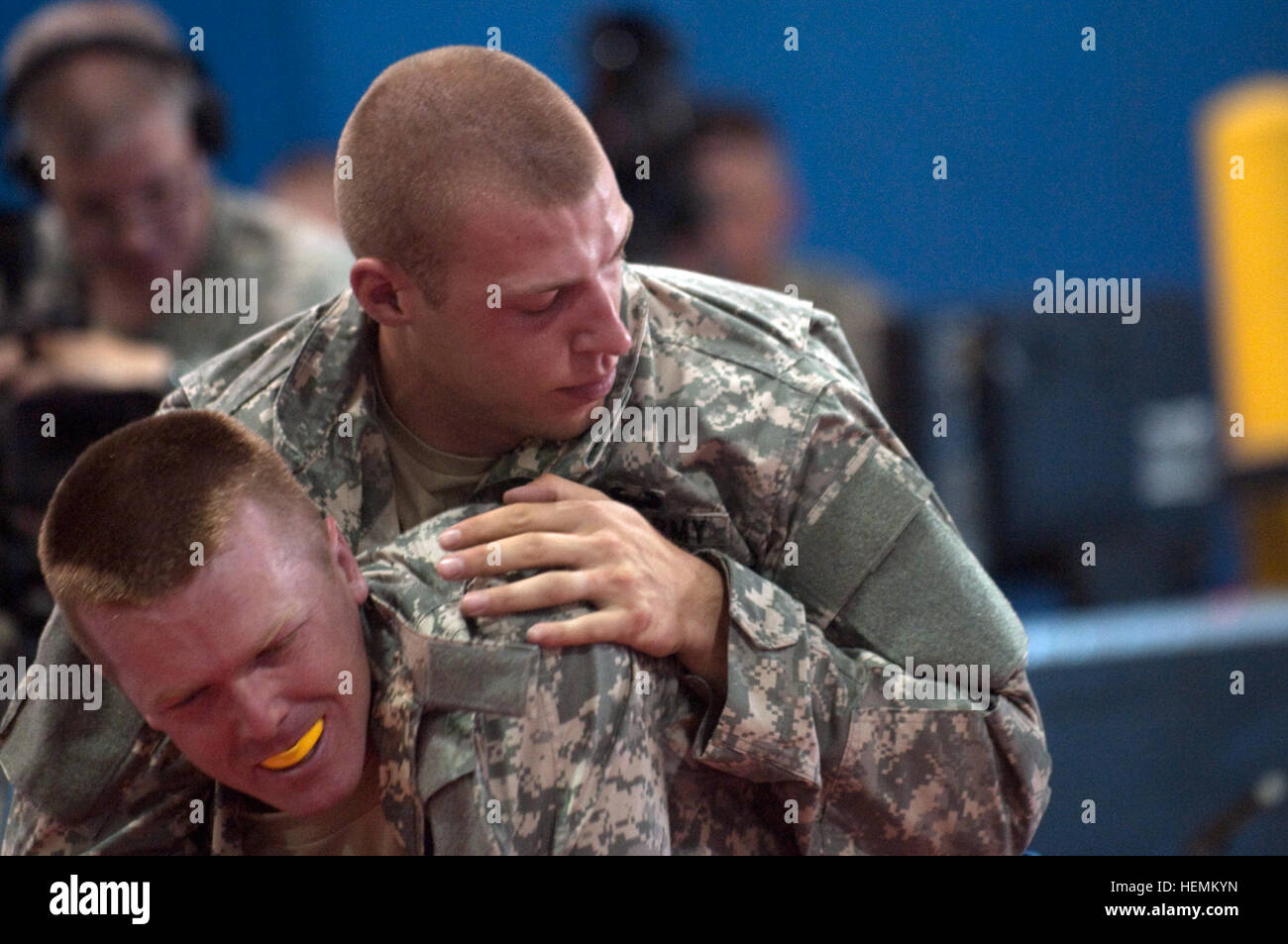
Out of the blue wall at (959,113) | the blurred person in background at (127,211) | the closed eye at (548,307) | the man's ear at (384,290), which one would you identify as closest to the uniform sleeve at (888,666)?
the closed eye at (548,307)

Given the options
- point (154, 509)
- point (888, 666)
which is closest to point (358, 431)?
point (154, 509)

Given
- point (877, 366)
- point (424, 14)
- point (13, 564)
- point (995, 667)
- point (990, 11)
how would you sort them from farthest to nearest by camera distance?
point (990, 11) → point (424, 14) → point (877, 366) → point (13, 564) → point (995, 667)

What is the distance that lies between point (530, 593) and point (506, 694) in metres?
0.10

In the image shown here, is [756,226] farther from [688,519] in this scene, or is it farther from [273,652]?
[273,652]

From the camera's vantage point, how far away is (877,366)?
3885mm

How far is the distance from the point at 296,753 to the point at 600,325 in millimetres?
488

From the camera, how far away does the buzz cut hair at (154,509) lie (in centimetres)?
145

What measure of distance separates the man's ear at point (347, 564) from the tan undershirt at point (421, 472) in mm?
162

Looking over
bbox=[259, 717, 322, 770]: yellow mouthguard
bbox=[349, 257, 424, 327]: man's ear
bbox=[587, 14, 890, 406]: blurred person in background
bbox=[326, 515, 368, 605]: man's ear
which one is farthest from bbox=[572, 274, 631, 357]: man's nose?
bbox=[587, 14, 890, 406]: blurred person in background

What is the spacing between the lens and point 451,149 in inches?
61.0

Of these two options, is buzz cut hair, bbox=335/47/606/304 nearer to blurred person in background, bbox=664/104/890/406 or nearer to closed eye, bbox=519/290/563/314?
closed eye, bbox=519/290/563/314

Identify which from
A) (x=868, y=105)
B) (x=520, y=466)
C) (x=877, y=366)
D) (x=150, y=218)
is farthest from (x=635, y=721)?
(x=868, y=105)

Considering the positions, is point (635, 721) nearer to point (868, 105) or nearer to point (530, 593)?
point (530, 593)

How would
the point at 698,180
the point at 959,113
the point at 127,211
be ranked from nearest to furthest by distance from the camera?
1. the point at 127,211
2. the point at 698,180
3. the point at 959,113
